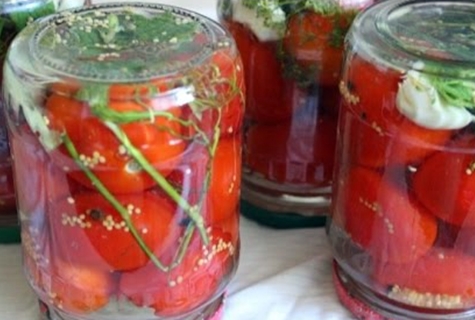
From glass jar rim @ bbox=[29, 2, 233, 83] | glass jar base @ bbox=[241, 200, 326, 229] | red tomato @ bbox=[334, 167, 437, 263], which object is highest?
glass jar rim @ bbox=[29, 2, 233, 83]

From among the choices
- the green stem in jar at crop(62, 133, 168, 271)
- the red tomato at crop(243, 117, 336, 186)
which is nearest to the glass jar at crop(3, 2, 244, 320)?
the green stem in jar at crop(62, 133, 168, 271)

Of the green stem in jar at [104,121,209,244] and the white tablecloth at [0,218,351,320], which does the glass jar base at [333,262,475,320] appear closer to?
the white tablecloth at [0,218,351,320]

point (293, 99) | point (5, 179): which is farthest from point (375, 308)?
point (5, 179)

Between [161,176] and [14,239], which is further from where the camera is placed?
[14,239]

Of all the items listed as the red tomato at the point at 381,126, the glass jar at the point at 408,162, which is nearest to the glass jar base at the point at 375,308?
the glass jar at the point at 408,162

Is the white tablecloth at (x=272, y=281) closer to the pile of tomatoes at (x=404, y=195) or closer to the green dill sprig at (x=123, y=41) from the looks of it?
the pile of tomatoes at (x=404, y=195)

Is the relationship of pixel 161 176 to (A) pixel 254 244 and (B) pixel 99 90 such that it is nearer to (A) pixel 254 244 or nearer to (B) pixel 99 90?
(B) pixel 99 90

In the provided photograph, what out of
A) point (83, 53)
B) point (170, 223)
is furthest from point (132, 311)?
point (83, 53)
